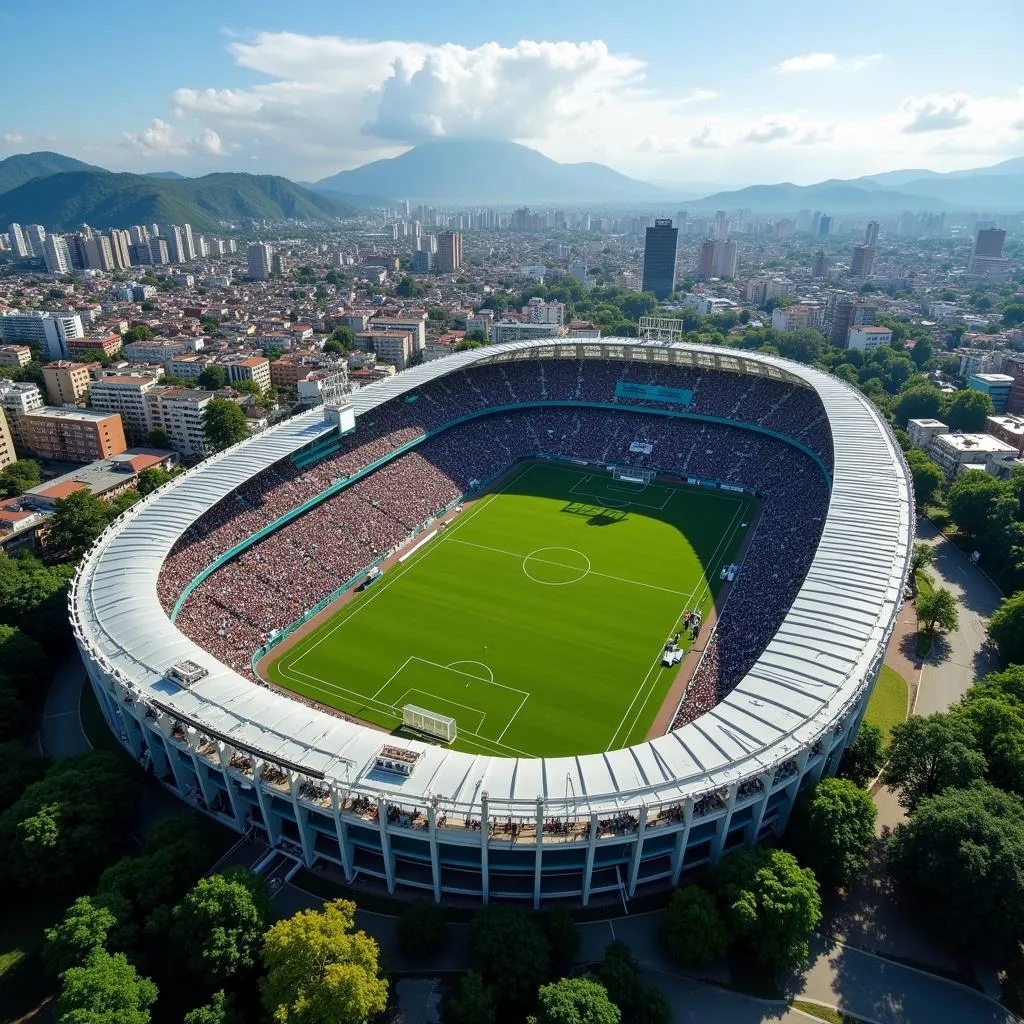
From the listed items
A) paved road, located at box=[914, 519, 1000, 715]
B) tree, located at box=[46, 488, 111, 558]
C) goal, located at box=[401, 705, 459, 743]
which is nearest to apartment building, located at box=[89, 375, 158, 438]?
tree, located at box=[46, 488, 111, 558]

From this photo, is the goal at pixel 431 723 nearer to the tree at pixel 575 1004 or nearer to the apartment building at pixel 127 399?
the tree at pixel 575 1004

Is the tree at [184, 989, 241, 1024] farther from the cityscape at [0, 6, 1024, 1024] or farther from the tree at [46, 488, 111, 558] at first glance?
the tree at [46, 488, 111, 558]

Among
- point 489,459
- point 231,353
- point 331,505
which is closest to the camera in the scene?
point 331,505

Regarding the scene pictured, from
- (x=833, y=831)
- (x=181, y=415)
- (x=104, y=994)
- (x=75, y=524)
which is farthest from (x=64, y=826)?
(x=181, y=415)

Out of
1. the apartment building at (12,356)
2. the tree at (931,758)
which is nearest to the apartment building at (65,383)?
the apartment building at (12,356)

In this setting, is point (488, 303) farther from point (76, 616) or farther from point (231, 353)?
point (76, 616)

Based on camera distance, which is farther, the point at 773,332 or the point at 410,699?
the point at 773,332

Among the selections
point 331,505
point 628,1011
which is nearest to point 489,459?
point 331,505
